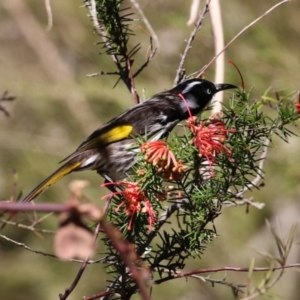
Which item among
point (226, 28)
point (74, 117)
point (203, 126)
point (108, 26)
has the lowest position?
point (203, 126)

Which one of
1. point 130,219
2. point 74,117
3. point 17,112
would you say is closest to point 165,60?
point 74,117

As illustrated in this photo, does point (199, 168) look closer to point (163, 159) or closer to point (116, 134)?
point (163, 159)

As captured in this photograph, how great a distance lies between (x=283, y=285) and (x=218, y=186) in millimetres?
5570

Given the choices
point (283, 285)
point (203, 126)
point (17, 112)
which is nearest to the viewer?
point (203, 126)

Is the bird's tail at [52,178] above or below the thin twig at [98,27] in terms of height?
below

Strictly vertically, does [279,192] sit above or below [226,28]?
below

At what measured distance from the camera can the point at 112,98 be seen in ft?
20.9

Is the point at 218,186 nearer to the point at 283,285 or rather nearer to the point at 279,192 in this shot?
the point at 279,192

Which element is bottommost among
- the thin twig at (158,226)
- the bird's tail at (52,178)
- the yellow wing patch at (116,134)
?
the thin twig at (158,226)

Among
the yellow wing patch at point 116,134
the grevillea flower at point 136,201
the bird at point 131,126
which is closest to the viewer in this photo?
the grevillea flower at point 136,201

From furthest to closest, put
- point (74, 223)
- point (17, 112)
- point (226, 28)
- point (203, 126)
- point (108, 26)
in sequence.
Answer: point (17, 112)
point (226, 28)
point (108, 26)
point (203, 126)
point (74, 223)

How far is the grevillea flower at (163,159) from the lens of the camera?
1839 millimetres

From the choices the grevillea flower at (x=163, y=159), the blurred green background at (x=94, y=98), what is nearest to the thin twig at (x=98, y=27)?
the grevillea flower at (x=163, y=159)

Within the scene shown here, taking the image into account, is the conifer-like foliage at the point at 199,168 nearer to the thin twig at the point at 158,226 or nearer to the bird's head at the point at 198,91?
the thin twig at the point at 158,226
